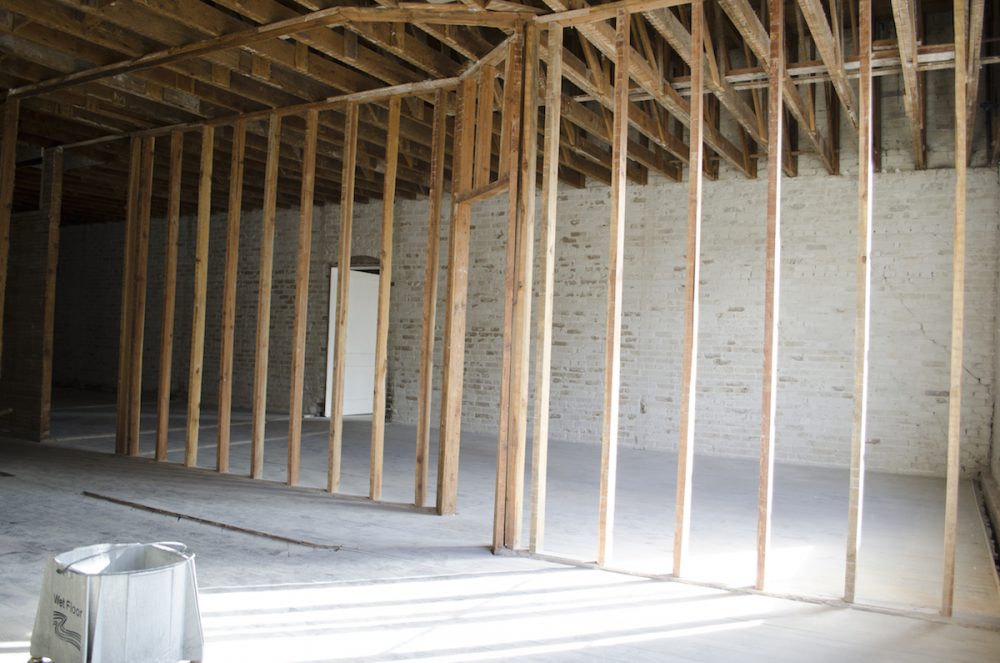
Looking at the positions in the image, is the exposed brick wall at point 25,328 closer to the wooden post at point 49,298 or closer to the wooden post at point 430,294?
the wooden post at point 49,298

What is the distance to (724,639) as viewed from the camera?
333cm

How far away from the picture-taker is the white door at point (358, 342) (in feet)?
42.0

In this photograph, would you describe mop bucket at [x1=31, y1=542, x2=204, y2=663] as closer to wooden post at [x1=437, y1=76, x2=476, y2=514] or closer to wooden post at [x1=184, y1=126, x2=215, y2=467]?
wooden post at [x1=437, y1=76, x2=476, y2=514]

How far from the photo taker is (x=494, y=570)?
14.0 feet

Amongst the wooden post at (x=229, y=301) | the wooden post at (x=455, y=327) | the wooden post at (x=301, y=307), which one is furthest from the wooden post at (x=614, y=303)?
the wooden post at (x=229, y=301)

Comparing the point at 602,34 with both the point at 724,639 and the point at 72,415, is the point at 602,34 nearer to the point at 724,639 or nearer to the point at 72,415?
the point at 724,639

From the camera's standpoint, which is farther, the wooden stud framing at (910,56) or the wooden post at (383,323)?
the wooden post at (383,323)

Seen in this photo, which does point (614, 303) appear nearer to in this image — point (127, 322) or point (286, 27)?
point (286, 27)

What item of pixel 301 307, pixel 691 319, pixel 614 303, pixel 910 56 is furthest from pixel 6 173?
pixel 910 56

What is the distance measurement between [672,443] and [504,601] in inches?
249

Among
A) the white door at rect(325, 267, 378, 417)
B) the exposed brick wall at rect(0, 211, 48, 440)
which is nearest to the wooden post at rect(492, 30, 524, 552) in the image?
the exposed brick wall at rect(0, 211, 48, 440)

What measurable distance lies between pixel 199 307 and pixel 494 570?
4540mm

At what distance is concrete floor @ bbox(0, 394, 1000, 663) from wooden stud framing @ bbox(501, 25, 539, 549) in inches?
14.4

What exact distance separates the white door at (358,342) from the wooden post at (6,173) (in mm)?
5569
